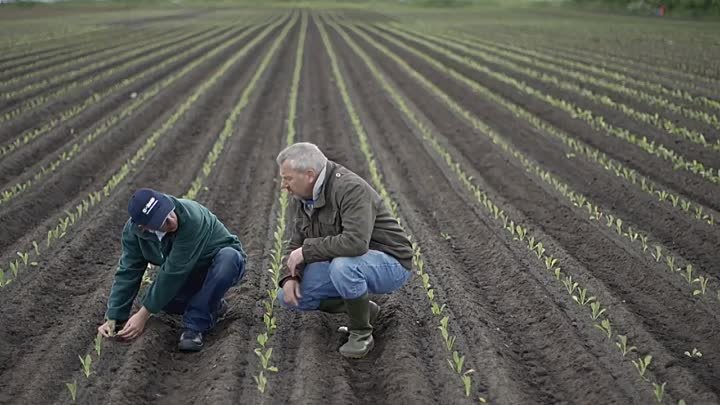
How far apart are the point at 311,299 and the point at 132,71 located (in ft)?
59.0

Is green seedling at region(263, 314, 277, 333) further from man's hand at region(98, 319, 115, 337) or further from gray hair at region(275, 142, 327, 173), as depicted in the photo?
gray hair at region(275, 142, 327, 173)

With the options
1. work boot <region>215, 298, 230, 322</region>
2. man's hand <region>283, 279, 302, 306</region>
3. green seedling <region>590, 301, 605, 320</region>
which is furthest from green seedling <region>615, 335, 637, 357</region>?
work boot <region>215, 298, 230, 322</region>

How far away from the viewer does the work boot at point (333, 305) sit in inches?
213

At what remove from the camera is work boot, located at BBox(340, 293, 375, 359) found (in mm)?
5148

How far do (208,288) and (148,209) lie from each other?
2.93 ft

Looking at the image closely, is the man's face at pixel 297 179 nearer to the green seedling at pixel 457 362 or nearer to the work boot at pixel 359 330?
the work boot at pixel 359 330

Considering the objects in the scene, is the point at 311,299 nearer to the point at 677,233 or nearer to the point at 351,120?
the point at 677,233

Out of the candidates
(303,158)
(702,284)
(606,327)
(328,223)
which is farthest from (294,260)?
(702,284)

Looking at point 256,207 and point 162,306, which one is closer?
point 162,306

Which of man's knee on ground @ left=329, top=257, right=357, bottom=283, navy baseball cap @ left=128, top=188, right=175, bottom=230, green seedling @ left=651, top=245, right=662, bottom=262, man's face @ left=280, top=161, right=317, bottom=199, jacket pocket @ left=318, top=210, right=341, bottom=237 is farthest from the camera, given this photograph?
green seedling @ left=651, top=245, right=662, bottom=262

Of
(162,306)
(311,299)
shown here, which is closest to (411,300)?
(311,299)

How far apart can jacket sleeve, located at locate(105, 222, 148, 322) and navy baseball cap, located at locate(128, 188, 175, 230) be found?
1.24 feet

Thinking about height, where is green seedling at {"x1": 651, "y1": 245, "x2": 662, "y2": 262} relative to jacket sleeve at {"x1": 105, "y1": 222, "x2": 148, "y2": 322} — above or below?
below

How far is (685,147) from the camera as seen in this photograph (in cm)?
1159
